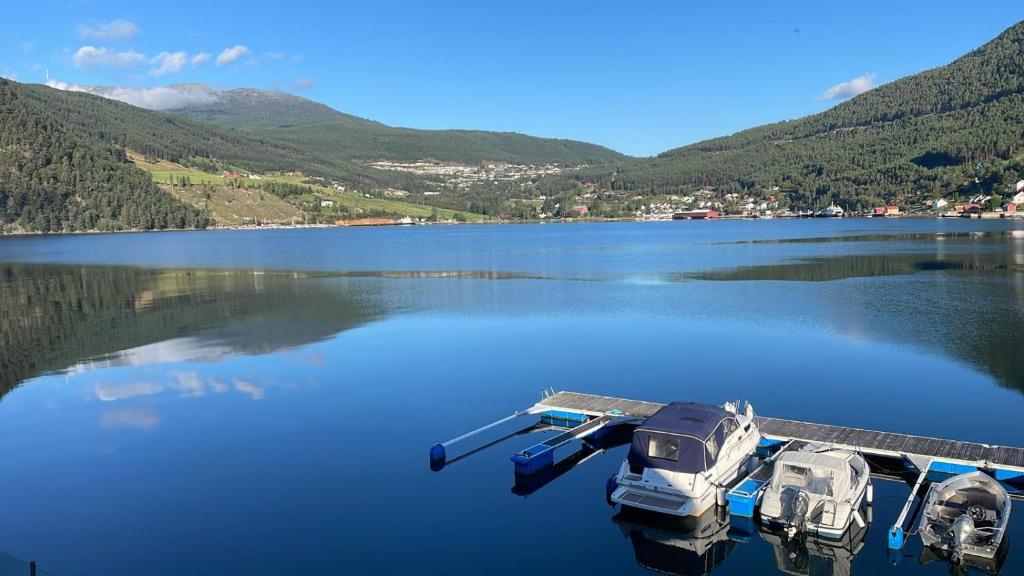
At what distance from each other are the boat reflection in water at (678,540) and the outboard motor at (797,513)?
4.07 feet

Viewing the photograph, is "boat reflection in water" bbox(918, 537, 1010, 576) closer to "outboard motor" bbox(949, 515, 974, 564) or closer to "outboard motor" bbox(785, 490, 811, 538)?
"outboard motor" bbox(949, 515, 974, 564)

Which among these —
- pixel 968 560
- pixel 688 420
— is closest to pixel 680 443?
pixel 688 420

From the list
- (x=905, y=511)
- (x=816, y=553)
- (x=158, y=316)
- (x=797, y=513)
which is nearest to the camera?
(x=816, y=553)

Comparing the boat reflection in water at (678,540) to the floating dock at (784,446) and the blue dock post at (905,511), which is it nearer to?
the floating dock at (784,446)

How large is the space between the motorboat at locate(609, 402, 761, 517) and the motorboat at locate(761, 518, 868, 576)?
1691 mm

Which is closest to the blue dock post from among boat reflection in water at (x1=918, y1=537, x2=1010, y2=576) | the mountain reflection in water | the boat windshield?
boat reflection in water at (x1=918, y1=537, x2=1010, y2=576)

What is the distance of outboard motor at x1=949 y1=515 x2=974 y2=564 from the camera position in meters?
15.1

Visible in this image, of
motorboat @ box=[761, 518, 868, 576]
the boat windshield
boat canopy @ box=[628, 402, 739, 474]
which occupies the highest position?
boat canopy @ box=[628, 402, 739, 474]

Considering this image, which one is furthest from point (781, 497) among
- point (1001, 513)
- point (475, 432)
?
point (475, 432)

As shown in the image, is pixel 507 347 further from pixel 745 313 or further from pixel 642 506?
pixel 642 506

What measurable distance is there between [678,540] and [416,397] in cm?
1343

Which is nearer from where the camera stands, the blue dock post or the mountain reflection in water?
the blue dock post

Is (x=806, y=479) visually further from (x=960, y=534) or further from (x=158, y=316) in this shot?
(x=158, y=316)

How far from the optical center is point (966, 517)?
15383 mm
